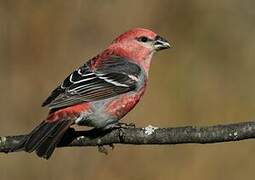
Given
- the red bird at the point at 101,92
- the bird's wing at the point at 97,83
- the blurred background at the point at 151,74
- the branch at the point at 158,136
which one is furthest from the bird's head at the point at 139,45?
the blurred background at the point at 151,74

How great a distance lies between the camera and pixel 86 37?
10016mm

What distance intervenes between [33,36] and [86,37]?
0.67 meters

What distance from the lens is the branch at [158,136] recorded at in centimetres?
544

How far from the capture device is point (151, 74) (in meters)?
10.1

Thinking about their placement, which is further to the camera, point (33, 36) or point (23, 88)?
point (33, 36)

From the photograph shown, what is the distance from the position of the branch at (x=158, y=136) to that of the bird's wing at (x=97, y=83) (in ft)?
1.11

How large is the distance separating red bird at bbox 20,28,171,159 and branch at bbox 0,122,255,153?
0.37ft

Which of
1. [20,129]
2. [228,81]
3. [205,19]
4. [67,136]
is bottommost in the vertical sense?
[67,136]

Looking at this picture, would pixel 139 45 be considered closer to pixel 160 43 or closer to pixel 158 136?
pixel 160 43

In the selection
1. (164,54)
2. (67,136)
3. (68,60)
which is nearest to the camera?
(67,136)

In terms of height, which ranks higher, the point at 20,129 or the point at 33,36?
the point at 33,36

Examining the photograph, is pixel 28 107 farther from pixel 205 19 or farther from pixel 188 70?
pixel 205 19

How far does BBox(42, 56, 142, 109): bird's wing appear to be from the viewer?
6.43m

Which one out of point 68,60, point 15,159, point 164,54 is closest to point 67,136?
point 15,159
